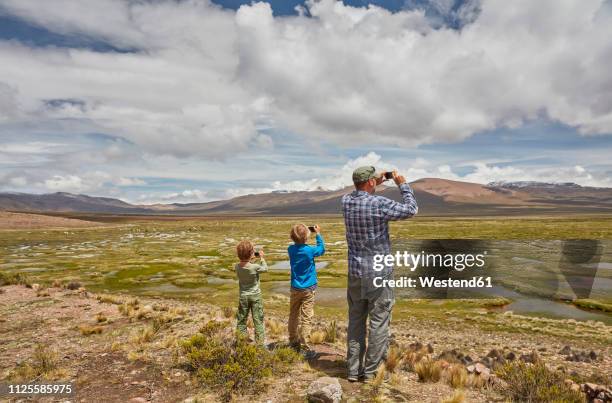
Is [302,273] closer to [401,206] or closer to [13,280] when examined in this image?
[401,206]

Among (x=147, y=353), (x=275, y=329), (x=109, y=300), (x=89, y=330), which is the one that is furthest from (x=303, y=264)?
(x=109, y=300)

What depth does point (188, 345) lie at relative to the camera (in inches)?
346

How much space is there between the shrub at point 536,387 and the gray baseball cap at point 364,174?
458 centimetres

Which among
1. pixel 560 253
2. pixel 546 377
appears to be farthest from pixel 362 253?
pixel 560 253

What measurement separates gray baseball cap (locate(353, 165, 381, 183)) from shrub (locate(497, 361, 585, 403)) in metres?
4.58

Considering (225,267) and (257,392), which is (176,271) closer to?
(225,267)

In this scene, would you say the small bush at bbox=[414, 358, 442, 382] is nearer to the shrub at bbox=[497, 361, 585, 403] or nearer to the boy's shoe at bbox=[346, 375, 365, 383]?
the shrub at bbox=[497, 361, 585, 403]

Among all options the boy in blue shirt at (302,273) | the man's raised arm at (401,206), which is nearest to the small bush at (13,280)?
the boy in blue shirt at (302,273)

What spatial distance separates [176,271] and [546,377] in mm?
35277

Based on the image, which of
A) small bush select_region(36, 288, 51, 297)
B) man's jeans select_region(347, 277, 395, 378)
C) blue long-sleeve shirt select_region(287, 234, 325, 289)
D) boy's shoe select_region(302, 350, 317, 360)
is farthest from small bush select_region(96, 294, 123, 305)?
man's jeans select_region(347, 277, 395, 378)

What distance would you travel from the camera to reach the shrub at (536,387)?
6566mm

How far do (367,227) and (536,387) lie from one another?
13.9 feet

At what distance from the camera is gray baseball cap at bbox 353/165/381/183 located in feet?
21.6

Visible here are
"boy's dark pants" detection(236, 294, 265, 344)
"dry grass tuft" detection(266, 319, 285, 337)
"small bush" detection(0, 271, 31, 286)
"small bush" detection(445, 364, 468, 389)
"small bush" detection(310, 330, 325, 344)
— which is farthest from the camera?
"small bush" detection(0, 271, 31, 286)
